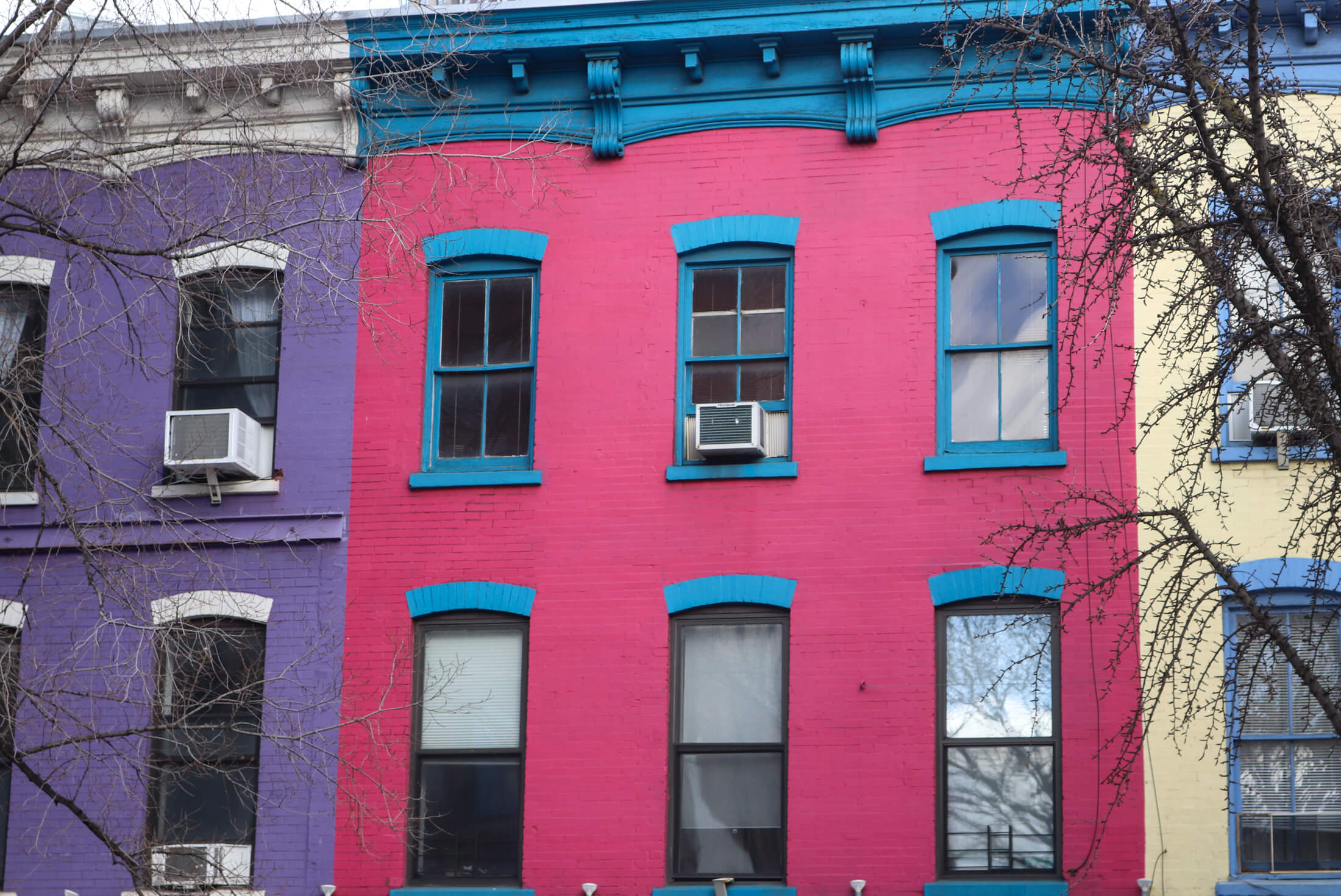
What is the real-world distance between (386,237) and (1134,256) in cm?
694

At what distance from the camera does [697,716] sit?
12266 mm

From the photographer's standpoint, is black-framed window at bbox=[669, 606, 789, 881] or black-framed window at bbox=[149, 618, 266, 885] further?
black-framed window at bbox=[149, 618, 266, 885]

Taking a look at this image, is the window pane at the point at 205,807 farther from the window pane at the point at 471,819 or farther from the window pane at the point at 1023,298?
the window pane at the point at 1023,298

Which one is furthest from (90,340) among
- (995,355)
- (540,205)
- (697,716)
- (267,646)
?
(995,355)

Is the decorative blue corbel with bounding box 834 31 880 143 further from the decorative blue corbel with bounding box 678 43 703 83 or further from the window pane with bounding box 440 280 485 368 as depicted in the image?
the window pane with bounding box 440 280 485 368

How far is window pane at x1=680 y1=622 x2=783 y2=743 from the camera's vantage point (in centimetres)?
1219

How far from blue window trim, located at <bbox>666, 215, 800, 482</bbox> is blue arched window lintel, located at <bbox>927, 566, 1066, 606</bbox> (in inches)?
61.7

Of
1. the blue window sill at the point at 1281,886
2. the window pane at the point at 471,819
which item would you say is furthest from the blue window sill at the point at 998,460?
the window pane at the point at 471,819

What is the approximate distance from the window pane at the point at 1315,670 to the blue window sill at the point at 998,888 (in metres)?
2.10

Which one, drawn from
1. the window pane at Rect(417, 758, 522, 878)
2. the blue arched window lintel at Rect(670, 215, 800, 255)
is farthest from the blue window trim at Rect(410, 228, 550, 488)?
the window pane at Rect(417, 758, 522, 878)

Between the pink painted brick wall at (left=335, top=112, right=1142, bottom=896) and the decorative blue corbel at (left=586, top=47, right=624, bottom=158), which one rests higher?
the decorative blue corbel at (left=586, top=47, right=624, bottom=158)

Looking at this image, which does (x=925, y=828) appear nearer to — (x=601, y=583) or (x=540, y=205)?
(x=601, y=583)

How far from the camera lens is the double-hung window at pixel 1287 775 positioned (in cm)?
1119

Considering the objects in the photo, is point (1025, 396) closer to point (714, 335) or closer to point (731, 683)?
point (714, 335)
